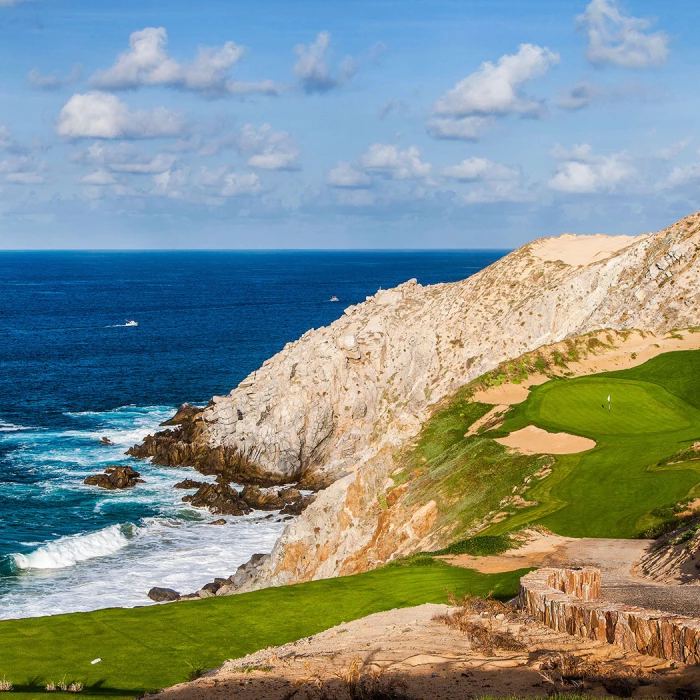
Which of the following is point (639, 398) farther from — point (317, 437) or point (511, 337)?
point (317, 437)

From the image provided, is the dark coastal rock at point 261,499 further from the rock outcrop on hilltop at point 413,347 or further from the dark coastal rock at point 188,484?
the rock outcrop on hilltop at point 413,347

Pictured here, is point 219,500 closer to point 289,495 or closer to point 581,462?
point 289,495

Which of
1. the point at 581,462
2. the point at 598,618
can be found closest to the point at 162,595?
the point at 581,462

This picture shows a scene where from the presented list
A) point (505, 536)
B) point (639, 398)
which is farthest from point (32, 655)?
point (639, 398)

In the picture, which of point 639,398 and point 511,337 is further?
point 511,337

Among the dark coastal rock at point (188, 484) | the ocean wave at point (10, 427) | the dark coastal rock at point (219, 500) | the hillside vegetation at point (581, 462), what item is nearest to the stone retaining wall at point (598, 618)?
the hillside vegetation at point (581, 462)

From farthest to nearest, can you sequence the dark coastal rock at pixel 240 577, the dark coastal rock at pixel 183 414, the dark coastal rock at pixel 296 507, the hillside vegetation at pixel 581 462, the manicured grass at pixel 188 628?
the dark coastal rock at pixel 183 414 < the dark coastal rock at pixel 296 507 < the dark coastal rock at pixel 240 577 < the hillside vegetation at pixel 581 462 < the manicured grass at pixel 188 628
